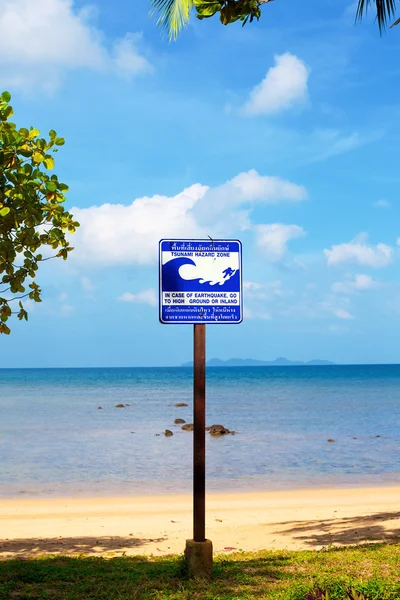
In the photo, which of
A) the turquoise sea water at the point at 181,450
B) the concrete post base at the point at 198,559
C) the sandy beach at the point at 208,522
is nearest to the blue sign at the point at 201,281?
the concrete post base at the point at 198,559

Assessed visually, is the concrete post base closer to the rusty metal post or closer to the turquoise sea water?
the rusty metal post

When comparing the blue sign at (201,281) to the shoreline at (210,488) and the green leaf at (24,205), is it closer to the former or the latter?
the green leaf at (24,205)

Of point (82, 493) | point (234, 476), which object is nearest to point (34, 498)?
point (82, 493)

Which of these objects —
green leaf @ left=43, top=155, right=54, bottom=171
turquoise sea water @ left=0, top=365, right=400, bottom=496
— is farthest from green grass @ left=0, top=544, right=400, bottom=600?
turquoise sea water @ left=0, top=365, right=400, bottom=496

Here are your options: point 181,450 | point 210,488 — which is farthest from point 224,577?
point 181,450

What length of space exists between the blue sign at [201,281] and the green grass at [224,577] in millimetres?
2391

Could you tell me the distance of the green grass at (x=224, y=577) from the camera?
224 inches

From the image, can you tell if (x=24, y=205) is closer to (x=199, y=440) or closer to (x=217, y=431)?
(x=199, y=440)

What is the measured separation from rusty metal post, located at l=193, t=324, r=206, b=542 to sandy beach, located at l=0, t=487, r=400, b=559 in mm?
2284

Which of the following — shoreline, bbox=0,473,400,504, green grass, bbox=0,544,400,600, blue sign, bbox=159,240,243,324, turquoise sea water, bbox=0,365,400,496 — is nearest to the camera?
green grass, bbox=0,544,400,600

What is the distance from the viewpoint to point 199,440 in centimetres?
645

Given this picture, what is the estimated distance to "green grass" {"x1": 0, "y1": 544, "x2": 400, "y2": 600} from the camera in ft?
18.6

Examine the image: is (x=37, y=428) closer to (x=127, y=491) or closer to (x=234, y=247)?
(x=127, y=491)

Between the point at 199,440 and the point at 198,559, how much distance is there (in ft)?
3.54
